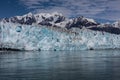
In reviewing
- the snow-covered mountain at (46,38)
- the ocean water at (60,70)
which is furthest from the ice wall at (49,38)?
the ocean water at (60,70)

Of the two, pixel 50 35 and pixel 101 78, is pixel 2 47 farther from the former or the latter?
pixel 101 78

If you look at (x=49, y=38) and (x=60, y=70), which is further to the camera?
(x=49, y=38)

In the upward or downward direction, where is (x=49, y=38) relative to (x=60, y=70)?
upward

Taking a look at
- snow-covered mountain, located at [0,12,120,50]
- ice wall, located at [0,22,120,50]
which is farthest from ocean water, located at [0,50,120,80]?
ice wall, located at [0,22,120,50]

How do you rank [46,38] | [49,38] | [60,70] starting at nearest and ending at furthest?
[60,70] → [46,38] → [49,38]

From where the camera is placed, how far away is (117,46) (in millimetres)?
Answer: 174750

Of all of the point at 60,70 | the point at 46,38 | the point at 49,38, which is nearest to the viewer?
the point at 60,70

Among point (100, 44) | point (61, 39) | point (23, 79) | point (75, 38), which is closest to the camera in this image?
point (23, 79)

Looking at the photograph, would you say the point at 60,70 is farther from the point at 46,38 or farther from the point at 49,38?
the point at 49,38

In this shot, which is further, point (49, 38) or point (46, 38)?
point (49, 38)

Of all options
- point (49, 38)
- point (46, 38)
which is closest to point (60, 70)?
point (46, 38)

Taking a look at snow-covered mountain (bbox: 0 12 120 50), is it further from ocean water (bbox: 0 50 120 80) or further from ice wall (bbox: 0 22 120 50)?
ocean water (bbox: 0 50 120 80)

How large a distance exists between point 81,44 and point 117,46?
24837mm

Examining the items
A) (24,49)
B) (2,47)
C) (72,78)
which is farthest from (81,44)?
(72,78)
